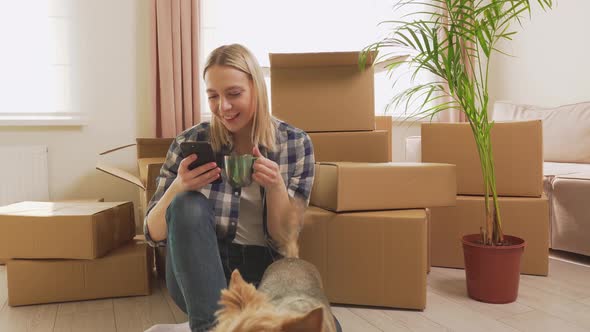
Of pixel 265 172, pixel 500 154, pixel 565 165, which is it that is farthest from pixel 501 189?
pixel 265 172

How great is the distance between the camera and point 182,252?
118 centimetres

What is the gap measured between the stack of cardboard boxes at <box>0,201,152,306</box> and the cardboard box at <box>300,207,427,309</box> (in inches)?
28.7

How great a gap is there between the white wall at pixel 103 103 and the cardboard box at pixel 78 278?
1153 mm

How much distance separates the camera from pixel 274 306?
879mm

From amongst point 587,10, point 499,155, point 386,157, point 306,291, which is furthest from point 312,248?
point 587,10

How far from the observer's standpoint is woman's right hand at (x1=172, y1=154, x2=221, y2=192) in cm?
120

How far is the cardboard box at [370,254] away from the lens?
1693mm

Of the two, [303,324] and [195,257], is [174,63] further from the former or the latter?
[303,324]

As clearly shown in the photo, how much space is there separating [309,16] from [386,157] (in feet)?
6.00

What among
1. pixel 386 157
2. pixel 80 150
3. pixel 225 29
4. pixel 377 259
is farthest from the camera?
pixel 225 29

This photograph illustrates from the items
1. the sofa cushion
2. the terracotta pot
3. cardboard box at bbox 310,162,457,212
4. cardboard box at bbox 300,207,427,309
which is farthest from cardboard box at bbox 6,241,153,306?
the sofa cushion

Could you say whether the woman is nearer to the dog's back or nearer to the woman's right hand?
the woman's right hand

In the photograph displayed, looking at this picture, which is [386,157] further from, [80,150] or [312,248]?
[80,150]

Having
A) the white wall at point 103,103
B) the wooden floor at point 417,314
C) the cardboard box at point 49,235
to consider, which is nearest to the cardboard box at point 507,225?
the wooden floor at point 417,314
